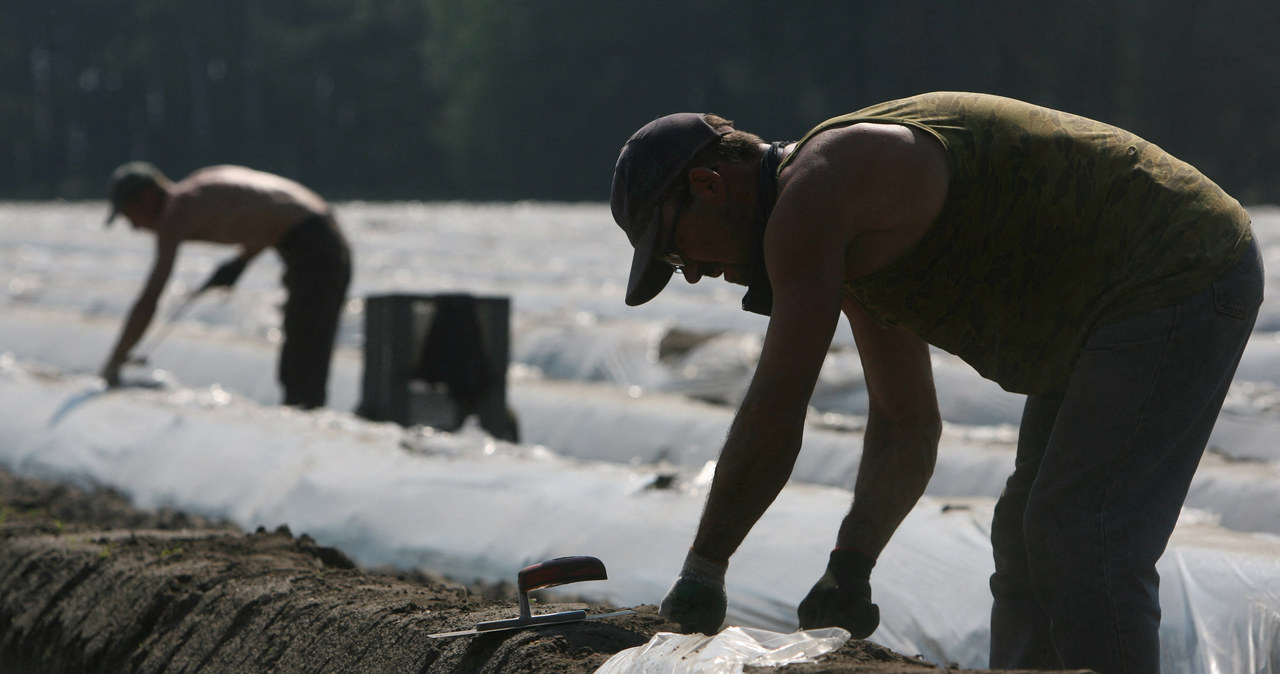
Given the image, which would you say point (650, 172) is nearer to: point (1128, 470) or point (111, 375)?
point (1128, 470)

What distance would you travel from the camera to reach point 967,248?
183 centimetres

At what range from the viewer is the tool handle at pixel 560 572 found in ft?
6.01

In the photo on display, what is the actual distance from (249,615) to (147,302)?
3113 mm

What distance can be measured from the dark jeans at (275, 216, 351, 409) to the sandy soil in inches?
76.3

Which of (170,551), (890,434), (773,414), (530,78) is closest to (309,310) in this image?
(170,551)

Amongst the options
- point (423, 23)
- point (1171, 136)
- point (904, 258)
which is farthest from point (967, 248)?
point (423, 23)

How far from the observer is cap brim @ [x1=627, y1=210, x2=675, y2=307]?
1853 mm

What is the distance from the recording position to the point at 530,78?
3256cm

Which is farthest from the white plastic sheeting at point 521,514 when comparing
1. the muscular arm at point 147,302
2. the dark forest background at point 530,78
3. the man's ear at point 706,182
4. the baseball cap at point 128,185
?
the dark forest background at point 530,78

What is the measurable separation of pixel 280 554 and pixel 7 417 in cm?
298

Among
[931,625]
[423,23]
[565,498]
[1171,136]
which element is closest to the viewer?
[931,625]

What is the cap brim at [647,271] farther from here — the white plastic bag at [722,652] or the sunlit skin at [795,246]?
the white plastic bag at [722,652]

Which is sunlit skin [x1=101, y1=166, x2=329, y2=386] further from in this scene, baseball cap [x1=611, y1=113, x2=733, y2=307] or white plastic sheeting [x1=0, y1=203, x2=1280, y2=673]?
baseball cap [x1=611, y1=113, x2=733, y2=307]

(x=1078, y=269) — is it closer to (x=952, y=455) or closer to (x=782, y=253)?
(x=782, y=253)
